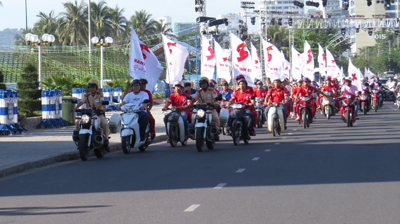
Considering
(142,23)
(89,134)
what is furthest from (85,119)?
(142,23)

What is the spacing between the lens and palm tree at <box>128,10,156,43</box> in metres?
94.9

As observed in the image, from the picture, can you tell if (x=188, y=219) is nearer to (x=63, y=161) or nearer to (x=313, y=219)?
(x=313, y=219)

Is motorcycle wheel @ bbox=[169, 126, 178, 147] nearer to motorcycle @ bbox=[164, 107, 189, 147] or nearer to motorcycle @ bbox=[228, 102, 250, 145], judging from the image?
motorcycle @ bbox=[164, 107, 189, 147]

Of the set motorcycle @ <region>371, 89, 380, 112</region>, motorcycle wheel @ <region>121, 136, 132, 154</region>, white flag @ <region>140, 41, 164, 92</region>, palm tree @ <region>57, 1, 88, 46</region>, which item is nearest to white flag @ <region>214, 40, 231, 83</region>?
motorcycle @ <region>371, 89, 380, 112</region>

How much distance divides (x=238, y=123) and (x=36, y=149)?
5.05 m

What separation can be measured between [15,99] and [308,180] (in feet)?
39.2

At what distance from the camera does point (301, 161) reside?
40.0ft

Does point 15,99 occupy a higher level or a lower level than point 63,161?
higher

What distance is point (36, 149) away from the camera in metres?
14.4

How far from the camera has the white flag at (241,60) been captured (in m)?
29.6

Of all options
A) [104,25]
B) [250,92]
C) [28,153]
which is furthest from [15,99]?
[104,25]

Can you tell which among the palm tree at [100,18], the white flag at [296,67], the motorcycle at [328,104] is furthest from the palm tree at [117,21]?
the motorcycle at [328,104]

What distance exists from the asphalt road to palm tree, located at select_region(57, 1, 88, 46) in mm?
68134

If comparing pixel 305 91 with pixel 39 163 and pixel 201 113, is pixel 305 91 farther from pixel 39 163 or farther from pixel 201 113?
pixel 39 163
